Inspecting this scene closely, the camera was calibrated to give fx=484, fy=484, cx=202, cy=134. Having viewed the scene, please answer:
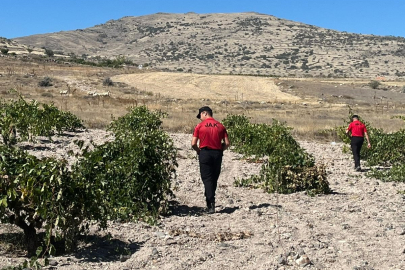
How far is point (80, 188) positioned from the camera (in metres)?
5.27

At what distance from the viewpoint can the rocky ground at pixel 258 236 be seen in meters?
5.40

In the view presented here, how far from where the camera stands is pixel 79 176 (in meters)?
5.30

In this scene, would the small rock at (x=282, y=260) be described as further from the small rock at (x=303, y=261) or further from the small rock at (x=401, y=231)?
the small rock at (x=401, y=231)

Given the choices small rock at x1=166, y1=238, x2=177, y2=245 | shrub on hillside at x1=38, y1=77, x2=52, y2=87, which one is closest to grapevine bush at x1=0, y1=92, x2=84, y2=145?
small rock at x1=166, y1=238, x2=177, y2=245

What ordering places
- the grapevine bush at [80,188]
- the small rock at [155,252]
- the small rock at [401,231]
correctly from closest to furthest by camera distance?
the grapevine bush at [80,188] → the small rock at [155,252] → the small rock at [401,231]

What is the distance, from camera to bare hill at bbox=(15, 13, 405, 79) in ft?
367

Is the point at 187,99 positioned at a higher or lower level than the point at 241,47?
lower

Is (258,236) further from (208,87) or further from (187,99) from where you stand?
(208,87)

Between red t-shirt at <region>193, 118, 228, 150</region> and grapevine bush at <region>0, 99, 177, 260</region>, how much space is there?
580 mm

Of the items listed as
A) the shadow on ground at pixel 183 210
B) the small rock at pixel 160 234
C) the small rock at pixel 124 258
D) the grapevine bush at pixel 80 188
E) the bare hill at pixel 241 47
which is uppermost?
the bare hill at pixel 241 47

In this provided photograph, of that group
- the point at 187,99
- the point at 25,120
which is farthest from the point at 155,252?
the point at 187,99

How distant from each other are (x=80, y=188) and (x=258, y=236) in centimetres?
252

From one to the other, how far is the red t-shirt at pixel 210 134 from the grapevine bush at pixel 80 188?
0.58 meters

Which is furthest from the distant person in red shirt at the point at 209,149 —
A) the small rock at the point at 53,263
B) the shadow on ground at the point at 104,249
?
the small rock at the point at 53,263
